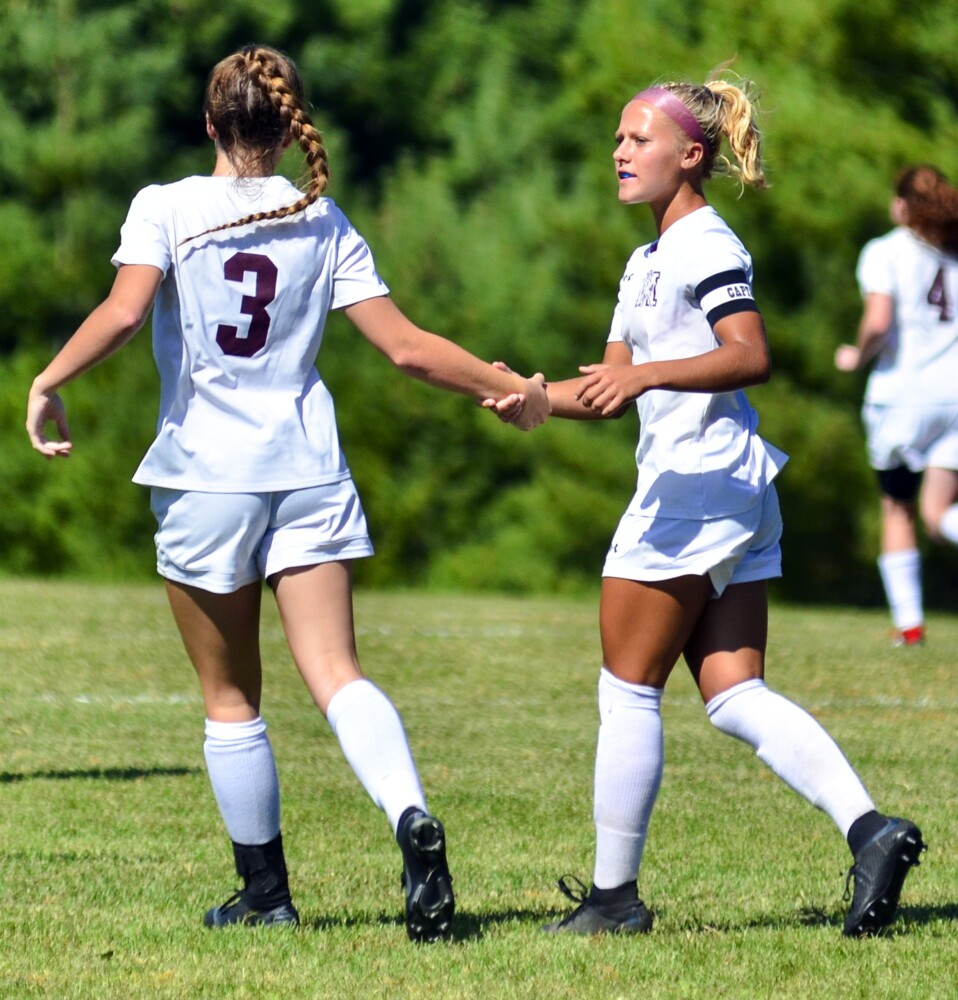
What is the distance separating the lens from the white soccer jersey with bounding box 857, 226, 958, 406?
9.56 metres

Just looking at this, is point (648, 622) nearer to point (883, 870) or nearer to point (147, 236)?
point (883, 870)

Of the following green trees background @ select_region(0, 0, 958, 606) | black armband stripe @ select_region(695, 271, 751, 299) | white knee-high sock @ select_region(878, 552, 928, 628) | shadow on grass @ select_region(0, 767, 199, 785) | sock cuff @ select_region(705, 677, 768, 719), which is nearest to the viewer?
black armband stripe @ select_region(695, 271, 751, 299)

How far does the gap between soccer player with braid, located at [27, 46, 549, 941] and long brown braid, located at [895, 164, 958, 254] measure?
5.71 meters

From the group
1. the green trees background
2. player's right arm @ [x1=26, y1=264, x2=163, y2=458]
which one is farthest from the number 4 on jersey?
the green trees background

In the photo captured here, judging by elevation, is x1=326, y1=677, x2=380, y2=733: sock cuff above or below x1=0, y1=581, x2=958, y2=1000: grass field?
above

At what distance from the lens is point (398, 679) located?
9.22 meters

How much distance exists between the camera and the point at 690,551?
414 centimetres

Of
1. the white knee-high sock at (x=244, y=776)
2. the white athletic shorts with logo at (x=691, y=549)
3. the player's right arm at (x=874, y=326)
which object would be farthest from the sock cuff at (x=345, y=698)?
the player's right arm at (x=874, y=326)

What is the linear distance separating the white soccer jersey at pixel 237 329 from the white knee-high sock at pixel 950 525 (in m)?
5.43

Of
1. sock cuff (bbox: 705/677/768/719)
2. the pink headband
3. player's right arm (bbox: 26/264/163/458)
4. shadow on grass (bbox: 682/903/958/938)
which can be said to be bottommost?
shadow on grass (bbox: 682/903/958/938)

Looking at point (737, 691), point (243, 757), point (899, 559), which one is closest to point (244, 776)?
point (243, 757)

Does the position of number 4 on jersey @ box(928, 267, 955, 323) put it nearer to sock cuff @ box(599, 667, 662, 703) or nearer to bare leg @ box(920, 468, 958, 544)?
bare leg @ box(920, 468, 958, 544)

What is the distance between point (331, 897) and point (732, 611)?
132 centimetres

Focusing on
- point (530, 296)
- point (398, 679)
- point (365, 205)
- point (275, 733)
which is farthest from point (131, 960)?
point (365, 205)
